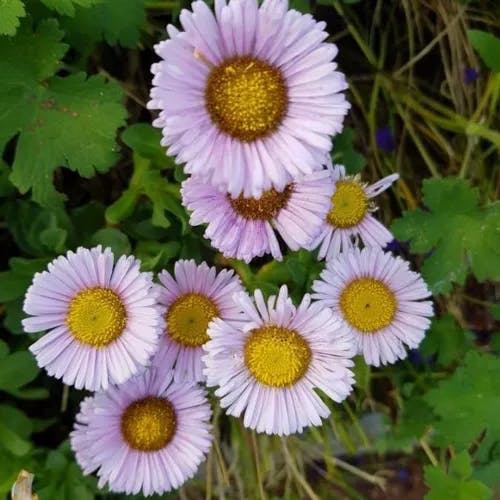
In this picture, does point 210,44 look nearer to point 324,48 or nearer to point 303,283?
point 324,48

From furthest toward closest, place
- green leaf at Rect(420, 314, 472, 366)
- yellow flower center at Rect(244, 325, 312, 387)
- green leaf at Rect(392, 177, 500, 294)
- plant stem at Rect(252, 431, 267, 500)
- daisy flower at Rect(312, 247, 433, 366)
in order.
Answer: plant stem at Rect(252, 431, 267, 500) → green leaf at Rect(420, 314, 472, 366) → green leaf at Rect(392, 177, 500, 294) → daisy flower at Rect(312, 247, 433, 366) → yellow flower center at Rect(244, 325, 312, 387)

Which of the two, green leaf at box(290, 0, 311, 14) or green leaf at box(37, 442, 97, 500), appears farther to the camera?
green leaf at box(37, 442, 97, 500)

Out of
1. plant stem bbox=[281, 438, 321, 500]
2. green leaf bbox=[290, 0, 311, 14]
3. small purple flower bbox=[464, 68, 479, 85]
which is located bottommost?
plant stem bbox=[281, 438, 321, 500]

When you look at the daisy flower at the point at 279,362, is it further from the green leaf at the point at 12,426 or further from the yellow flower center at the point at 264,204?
the green leaf at the point at 12,426

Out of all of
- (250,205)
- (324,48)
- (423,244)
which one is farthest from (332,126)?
(423,244)

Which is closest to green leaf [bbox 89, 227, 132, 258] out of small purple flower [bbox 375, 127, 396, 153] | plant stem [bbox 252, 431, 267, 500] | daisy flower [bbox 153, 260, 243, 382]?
daisy flower [bbox 153, 260, 243, 382]

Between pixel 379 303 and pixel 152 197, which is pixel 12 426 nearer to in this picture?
pixel 152 197

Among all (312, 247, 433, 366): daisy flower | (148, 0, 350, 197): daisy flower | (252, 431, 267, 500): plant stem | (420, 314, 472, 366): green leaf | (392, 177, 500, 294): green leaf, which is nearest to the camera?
(148, 0, 350, 197): daisy flower

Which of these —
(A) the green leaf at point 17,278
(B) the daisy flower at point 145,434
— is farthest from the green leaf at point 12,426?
(A) the green leaf at point 17,278

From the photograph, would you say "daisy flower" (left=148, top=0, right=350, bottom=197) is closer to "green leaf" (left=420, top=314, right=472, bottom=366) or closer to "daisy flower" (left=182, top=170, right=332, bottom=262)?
"daisy flower" (left=182, top=170, right=332, bottom=262)
